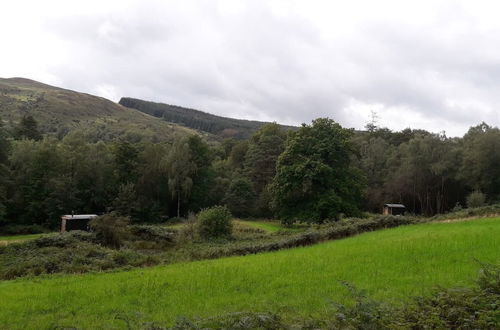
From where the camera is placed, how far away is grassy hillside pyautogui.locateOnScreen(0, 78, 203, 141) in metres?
133

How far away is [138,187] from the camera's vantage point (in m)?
62.3

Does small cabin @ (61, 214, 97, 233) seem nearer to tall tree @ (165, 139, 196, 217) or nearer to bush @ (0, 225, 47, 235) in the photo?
bush @ (0, 225, 47, 235)

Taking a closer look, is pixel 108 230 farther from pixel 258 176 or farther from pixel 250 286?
pixel 258 176

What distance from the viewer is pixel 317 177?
1797 inches

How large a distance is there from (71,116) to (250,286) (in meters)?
165

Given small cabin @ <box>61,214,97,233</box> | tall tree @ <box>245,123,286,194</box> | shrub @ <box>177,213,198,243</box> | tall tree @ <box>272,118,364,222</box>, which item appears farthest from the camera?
tall tree @ <box>245,123,286,194</box>

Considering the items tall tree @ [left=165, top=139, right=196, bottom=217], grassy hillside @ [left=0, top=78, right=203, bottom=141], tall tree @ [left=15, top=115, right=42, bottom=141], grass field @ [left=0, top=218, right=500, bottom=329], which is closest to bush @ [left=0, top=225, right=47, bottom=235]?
tall tree @ [left=165, top=139, right=196, bottom=217]

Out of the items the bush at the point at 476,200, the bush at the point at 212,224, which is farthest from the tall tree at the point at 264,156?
the bush at the point at 212,224

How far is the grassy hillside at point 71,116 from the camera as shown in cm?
13346

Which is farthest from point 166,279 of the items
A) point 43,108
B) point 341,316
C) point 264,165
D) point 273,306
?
point 43,108

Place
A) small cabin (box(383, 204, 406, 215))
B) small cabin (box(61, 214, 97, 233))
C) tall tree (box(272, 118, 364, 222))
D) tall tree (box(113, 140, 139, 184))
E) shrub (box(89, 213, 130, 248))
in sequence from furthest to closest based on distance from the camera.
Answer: tall tree (box(113, 140, 139, 184)) → small cabin (box(383, 204, 406, 215)) → tall tree (box(272, 118, 364, 222)) → small cabin (box(61, 214, 97, 233)) → shrub (box(89, 213, 130, 248))

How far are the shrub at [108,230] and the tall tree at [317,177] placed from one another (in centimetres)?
1915

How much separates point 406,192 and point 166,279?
57.2m

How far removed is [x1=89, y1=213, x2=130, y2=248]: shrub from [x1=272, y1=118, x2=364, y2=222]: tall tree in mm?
19150
